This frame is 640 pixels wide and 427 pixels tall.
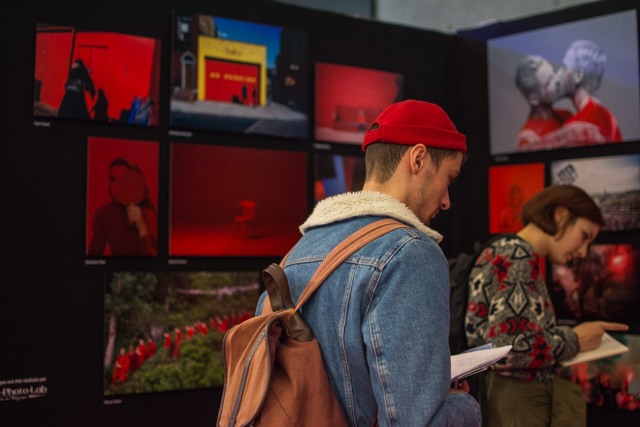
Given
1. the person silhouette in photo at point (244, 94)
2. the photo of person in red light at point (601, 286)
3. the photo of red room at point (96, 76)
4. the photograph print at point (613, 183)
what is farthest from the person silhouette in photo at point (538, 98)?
the photo of red room at point (96, 76)

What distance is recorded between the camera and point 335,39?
12.5ft

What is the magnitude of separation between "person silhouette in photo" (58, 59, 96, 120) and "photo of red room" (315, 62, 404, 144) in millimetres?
1401

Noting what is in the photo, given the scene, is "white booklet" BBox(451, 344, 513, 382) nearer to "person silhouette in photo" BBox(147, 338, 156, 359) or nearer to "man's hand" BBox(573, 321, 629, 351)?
"man's hand" BBox(573, 321, 629, 351)

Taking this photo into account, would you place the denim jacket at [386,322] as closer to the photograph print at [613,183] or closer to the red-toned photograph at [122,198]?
the red-toned photograph at [122,198]

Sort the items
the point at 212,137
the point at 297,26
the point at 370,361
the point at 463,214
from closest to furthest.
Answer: the point at 370,361, the point at 212,137, the point at 297,26, the point at 463,214

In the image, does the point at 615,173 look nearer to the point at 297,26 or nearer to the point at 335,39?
the point at 335,39

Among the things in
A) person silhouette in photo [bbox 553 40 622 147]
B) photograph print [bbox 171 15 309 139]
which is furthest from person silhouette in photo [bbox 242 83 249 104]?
person silhouette in photo [bbox 553 40 622 147]

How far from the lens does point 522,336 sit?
2.31 meters

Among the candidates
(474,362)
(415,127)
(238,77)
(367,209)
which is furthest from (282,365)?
(238,77)

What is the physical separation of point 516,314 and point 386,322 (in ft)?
4.48

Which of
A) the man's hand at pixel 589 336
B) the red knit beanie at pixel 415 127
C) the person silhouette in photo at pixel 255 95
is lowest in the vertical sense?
the man's hand at pixel 589 336

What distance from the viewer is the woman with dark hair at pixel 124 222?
10.1 ft

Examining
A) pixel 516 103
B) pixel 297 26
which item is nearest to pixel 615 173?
pixel 516 103

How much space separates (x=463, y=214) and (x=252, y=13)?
2.00 metres
